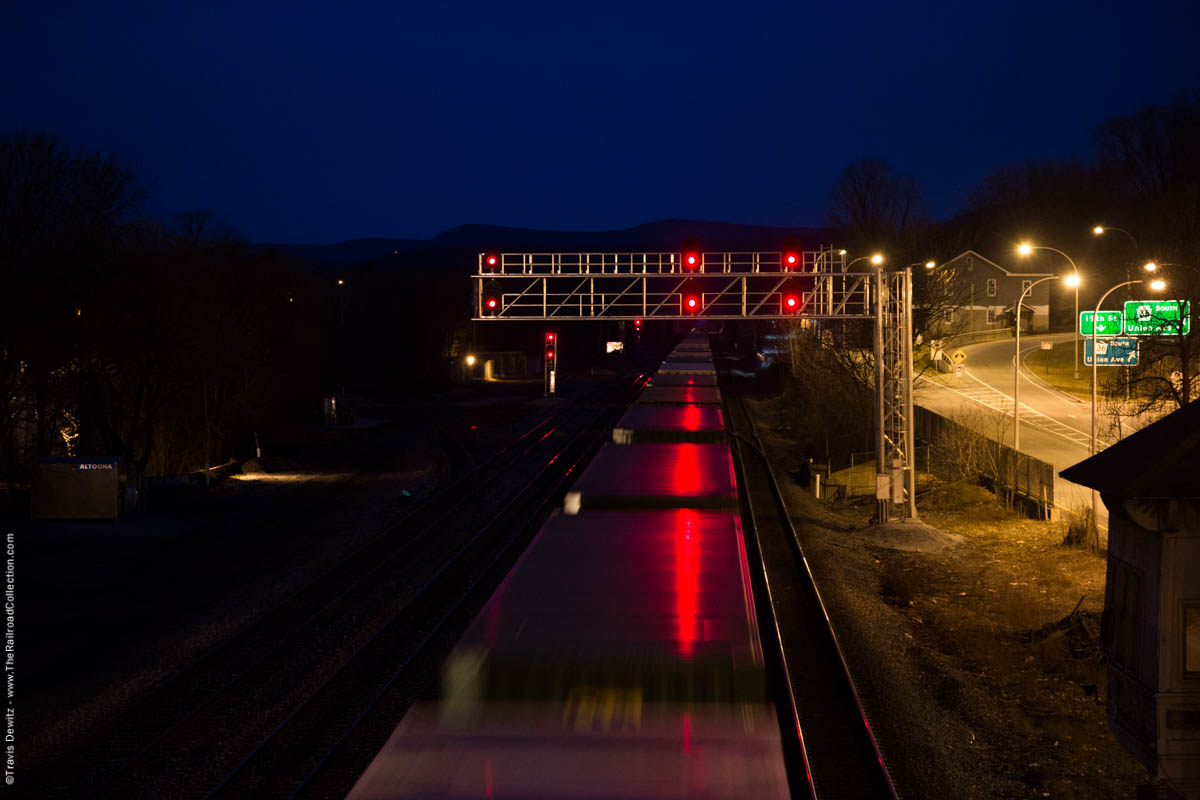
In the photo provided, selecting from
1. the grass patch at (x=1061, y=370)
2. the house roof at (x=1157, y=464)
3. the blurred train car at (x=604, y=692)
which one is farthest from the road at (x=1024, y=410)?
the blurred train car at (x=604, y=692)

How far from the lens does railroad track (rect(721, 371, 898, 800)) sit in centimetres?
1027

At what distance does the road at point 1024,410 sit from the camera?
3200 cm

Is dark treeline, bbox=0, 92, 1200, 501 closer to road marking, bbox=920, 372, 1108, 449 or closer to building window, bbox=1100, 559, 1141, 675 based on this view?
road marking, bbox=920, 372, 1108, 449

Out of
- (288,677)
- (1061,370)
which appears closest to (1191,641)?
(288,677)

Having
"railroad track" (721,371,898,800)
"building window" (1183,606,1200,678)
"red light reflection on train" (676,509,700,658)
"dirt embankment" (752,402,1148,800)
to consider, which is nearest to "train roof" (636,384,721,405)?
"dirt embankment" (752,402,1148,800)

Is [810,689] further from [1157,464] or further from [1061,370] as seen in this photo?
[1061,370]

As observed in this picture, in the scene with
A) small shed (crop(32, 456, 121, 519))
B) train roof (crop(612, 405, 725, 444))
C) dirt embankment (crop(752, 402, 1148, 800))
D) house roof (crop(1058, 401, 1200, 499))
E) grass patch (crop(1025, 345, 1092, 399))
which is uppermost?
grass patch (crop(1025, 345, 1092, 399))

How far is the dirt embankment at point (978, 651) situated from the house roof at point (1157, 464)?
348 cm

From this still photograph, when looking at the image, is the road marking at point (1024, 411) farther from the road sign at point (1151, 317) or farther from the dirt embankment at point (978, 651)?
the dirt embankment at point (978, 651)

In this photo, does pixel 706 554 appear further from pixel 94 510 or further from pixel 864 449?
pixel 864 449

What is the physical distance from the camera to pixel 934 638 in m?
15.8

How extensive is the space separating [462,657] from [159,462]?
31041 mm

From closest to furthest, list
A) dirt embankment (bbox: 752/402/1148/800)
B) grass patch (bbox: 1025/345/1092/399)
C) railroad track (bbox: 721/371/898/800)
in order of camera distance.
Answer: railroad track (bbox: 721/371/898/800)
dirt embankment (bbox: 752/402/1148/800)
grass patch (bbox: 1025/345/1092/399)

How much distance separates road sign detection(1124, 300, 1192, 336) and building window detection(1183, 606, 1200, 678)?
1921cm
